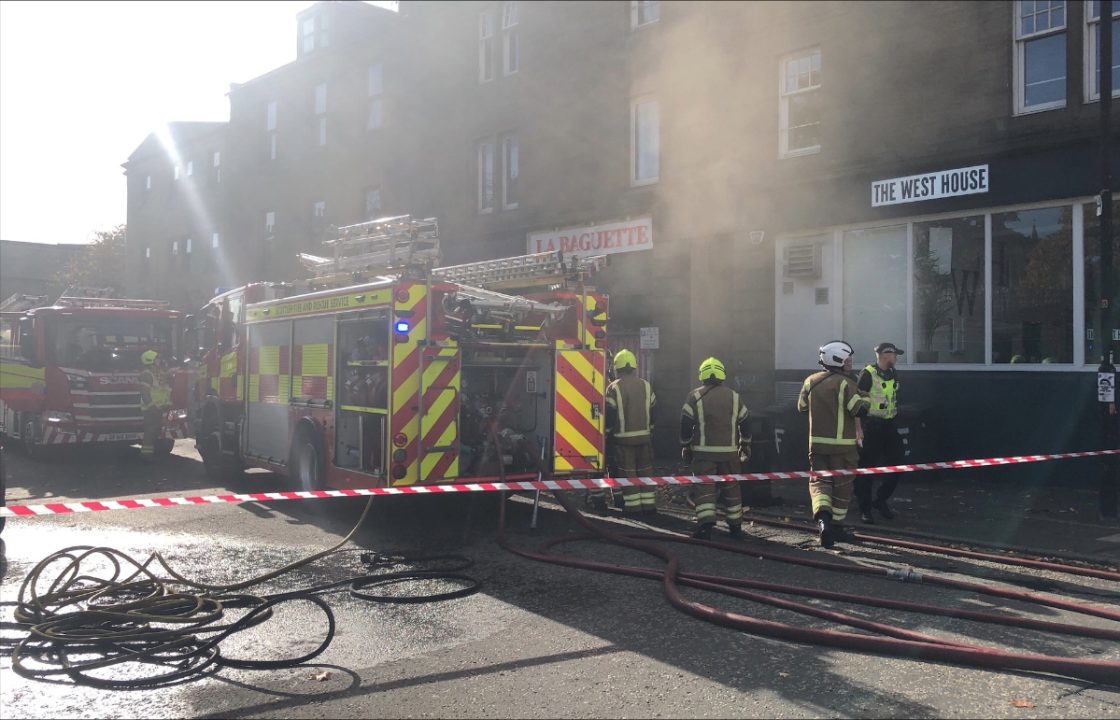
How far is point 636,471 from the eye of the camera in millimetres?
9281

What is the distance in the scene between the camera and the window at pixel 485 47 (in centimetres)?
1842

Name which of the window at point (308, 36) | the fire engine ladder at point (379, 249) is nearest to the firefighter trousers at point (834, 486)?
the fire engine ladder at point (379, 249)

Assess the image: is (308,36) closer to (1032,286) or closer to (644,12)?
(644,12)

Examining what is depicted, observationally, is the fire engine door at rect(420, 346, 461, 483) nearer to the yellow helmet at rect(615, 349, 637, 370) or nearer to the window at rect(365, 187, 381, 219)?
the yellow helmet at rect(615, 349, 637, 370)

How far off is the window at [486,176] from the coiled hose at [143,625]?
43.1ft

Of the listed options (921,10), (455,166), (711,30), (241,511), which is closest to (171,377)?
(241,511)

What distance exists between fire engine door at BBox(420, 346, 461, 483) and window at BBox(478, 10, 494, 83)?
11.6m

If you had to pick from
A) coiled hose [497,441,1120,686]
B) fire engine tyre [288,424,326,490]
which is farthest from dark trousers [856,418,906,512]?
fire engine tyre [288,424,326,490]

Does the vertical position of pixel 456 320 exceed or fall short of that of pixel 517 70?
it falls short

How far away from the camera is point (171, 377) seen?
568 inches

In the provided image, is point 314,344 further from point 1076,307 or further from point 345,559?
point 1076,307

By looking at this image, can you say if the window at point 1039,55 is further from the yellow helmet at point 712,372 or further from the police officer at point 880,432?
the yellow helmet at point 712,372

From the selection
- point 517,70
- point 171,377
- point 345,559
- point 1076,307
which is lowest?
point 345,559

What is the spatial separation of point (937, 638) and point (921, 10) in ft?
31.8
